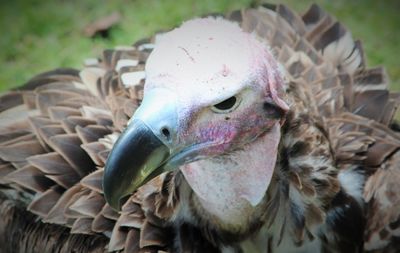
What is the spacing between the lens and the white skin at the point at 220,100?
2592 millimetres

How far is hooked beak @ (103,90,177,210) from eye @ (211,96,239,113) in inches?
6.4

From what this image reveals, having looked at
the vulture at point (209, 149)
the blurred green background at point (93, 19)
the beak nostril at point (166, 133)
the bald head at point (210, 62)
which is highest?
the bald head at point (210, 62)

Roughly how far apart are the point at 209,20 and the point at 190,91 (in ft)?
1.28

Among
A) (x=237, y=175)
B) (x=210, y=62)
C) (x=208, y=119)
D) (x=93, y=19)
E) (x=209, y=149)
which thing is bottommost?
(x=93, y=19)

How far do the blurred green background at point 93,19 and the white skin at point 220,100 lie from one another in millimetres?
2693

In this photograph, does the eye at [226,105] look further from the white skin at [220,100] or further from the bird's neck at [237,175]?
the bird's neck at [237,175]

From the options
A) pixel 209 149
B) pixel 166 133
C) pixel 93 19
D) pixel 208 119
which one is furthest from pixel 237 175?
pixel 93 19

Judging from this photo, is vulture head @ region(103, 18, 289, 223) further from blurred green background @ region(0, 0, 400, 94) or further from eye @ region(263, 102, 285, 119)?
blurred green background @ region(0, 0, 400, 94)

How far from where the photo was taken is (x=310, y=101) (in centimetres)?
342

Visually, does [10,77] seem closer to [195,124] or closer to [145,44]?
[145,44]

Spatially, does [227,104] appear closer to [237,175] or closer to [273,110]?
[273,110]

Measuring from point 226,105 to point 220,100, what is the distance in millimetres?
64

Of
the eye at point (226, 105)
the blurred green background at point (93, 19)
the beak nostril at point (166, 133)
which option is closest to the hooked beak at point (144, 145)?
the beak nostril at point (166, 133)

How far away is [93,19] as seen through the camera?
19.1 ft
